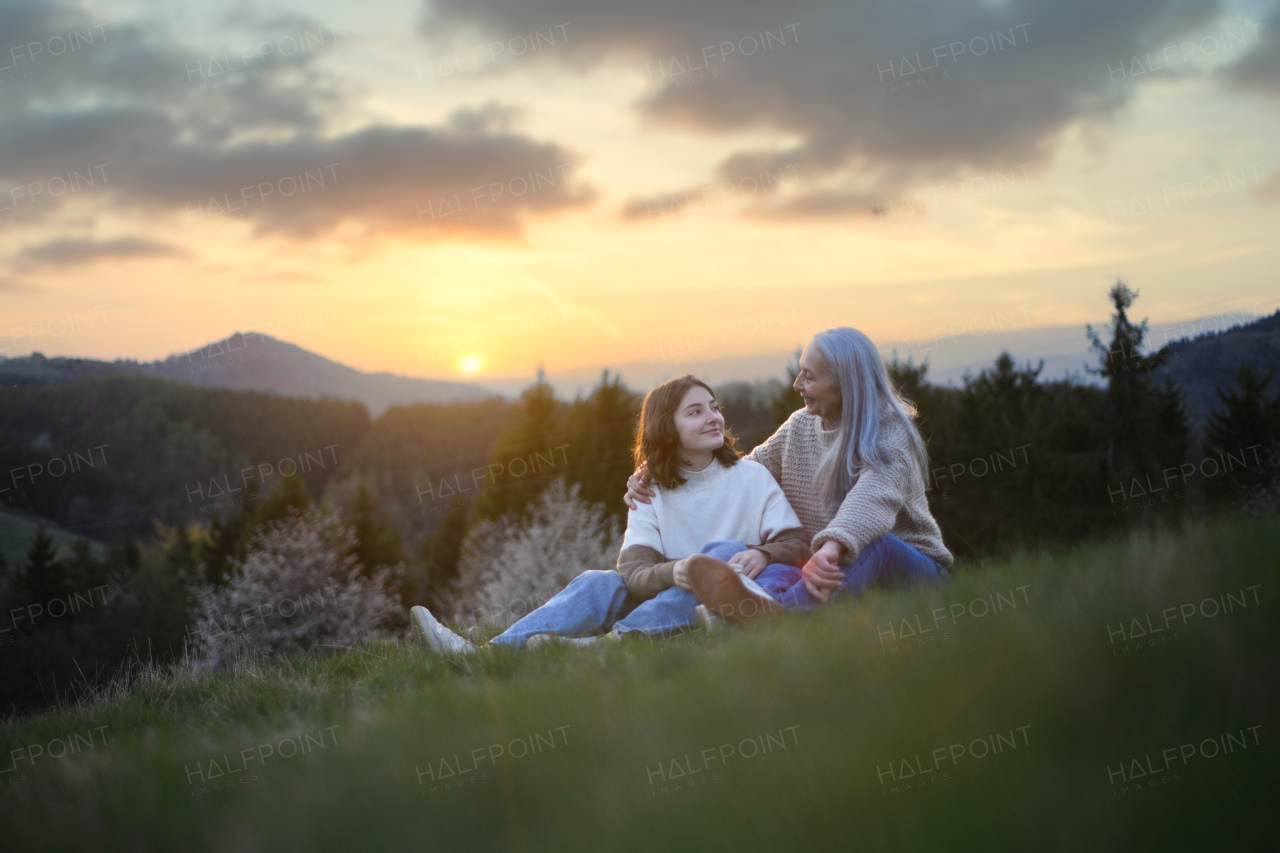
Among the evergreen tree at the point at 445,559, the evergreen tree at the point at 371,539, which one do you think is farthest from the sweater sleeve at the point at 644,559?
the evergreen tree at the point at 445,559

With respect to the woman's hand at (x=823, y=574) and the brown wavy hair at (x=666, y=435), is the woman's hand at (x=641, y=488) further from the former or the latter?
the woman's hand at (x=823, y=574)

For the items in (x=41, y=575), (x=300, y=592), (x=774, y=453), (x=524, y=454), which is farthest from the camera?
(x=41, y=575)

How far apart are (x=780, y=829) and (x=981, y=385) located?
4788cm

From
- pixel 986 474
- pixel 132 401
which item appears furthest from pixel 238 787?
pixel 132 401

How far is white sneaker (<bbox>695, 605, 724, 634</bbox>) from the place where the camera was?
3831 mm

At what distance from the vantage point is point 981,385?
45.8m

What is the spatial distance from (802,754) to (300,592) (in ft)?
138

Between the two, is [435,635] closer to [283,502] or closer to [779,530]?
[779,530]

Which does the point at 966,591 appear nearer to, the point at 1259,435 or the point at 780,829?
the point at 780,829

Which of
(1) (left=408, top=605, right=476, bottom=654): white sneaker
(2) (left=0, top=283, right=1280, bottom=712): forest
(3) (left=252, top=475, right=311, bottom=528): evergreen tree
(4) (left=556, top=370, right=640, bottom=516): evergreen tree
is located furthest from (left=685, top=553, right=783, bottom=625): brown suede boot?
(3) (left=252, top=475, right=311, bottom=528): evergreen tree

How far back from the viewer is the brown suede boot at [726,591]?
3.90 m

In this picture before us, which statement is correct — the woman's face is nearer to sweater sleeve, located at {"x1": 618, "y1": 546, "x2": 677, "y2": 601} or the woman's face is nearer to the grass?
sweater sleeve, located at {"x1": 618, "y1": 546, "x2": 677, "y2": 601}

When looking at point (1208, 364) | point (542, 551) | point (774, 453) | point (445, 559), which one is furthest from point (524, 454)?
point (774, 453)

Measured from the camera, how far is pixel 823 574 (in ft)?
13.6
